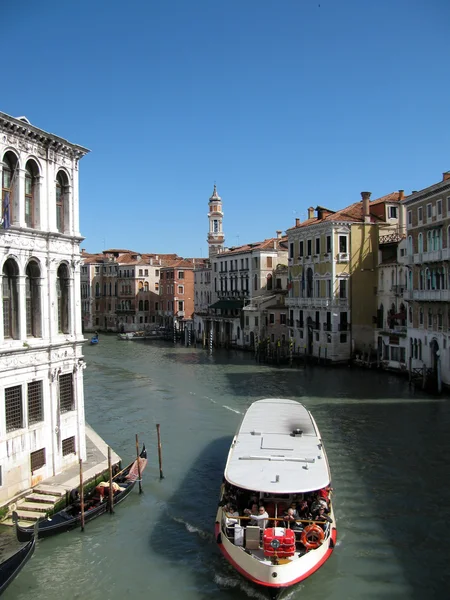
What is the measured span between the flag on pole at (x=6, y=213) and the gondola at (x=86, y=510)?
5906 mm

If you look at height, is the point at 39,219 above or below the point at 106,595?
above

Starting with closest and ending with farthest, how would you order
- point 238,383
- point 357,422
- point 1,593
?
point 1,593
point 357,422
point 238,383

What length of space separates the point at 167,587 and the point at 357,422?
13075 mm

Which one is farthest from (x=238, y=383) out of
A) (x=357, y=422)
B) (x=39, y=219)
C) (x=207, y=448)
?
(x=39, y=219)

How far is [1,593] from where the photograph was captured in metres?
10.4

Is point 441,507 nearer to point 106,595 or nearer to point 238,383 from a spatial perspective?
point 106,595

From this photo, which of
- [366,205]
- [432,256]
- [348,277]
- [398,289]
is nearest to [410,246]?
[432,256]

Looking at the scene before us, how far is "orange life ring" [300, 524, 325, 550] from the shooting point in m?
10.7

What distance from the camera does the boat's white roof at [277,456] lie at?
11.6 metres

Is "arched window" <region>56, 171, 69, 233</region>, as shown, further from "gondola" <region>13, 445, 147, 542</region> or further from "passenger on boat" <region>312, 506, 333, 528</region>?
"passenger on boat" <region>312, 506, 333, 528</region>

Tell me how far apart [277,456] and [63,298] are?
6548 mm

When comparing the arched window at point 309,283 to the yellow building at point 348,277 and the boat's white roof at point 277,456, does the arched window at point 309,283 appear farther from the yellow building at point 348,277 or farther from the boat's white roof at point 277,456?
the boat's white roof at point 277,456

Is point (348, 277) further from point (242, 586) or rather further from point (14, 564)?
point (14, 564)

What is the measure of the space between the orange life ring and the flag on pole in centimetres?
858
